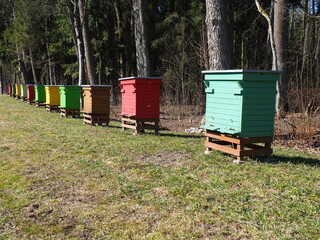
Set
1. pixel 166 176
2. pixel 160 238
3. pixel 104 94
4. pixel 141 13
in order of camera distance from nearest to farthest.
Answer: pixel 160 238 → pixel 166 176 → pixel 104 94 → pixel 141 13

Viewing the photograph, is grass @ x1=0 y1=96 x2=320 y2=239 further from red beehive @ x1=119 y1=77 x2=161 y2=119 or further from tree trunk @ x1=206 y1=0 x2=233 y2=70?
tree trunk @ x1=206 y1=0 x2=233 y2=70

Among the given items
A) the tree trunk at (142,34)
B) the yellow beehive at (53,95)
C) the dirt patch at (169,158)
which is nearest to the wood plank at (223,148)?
the dirt patch at (169,158)

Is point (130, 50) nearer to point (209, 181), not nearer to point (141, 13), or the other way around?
point (141, 13)

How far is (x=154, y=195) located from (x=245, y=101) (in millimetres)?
2230

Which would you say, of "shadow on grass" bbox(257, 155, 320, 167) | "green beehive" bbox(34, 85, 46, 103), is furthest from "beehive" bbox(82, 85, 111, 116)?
"green beehive" bbox(34, 85, 46, 103)

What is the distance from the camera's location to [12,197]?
12.2 ft

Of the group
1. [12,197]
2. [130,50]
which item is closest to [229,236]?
[12,197]

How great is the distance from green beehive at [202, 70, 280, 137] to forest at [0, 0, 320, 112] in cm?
460

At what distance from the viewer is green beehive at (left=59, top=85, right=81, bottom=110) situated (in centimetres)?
1239

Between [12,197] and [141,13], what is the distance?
10106 millimetres

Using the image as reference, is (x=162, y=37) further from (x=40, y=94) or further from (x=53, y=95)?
(x=53, y=95)

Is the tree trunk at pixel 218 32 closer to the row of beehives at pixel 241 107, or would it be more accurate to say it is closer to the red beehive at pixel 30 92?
the row of beehives at pixel 241 107

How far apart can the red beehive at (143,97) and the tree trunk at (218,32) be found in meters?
1.64

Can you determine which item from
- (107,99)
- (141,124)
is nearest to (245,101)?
(141,124)
